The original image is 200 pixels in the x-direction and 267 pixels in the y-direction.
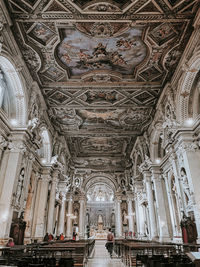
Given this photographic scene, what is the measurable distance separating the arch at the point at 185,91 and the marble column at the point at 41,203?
8749mm

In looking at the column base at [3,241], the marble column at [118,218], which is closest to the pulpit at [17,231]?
the column base at [3,241]

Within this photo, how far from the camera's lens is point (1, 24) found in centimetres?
708

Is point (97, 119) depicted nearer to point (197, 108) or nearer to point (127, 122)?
point (127, 122)

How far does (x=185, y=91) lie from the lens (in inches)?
386

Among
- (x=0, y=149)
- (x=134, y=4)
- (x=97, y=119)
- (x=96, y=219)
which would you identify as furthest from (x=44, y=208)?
(x=96, y=219)

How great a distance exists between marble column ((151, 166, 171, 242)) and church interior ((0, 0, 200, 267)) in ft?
0.21

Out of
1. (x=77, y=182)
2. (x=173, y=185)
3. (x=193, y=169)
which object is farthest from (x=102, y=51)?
(x=77, y=182)

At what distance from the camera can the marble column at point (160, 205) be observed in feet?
39.7

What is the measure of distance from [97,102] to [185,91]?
5.27 metres

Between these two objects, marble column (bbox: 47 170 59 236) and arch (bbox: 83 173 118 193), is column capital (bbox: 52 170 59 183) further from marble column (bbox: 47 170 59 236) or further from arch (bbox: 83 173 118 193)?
arch (bbox: 83 173 118 193)

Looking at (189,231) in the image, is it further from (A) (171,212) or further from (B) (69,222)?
(B) (69,222)

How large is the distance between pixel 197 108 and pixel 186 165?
2742mm

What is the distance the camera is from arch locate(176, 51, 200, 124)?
9.20 m

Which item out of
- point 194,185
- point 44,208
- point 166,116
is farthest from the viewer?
point 44,208
